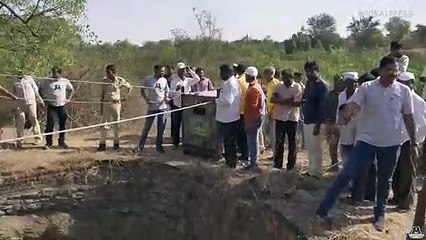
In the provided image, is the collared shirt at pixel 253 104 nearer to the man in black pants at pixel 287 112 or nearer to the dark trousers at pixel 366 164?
the man in black pants at pixel 287 112

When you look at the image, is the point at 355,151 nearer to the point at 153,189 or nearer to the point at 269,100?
the point at 269,100

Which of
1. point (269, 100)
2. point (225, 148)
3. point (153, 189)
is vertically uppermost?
point (269, 100)

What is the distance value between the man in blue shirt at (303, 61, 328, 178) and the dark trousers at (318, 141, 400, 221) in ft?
6.21

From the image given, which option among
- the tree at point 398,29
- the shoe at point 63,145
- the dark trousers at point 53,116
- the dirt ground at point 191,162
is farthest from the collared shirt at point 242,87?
the tree at point 398,29

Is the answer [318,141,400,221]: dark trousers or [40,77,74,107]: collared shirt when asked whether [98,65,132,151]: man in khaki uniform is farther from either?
[318,141,400,221]: dark trousers

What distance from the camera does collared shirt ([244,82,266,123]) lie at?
33.4ft

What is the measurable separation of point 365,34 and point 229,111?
3144 cm

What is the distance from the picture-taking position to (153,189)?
11781 millimetres

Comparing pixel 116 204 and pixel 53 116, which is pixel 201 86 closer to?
pixel 53 116

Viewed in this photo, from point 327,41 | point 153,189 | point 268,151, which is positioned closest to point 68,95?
point 153,189

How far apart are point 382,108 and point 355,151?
1.82 ft

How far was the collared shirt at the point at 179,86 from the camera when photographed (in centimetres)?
1301

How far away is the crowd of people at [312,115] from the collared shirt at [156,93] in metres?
0.02

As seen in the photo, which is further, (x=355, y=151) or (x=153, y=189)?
(x=153, y=189)
